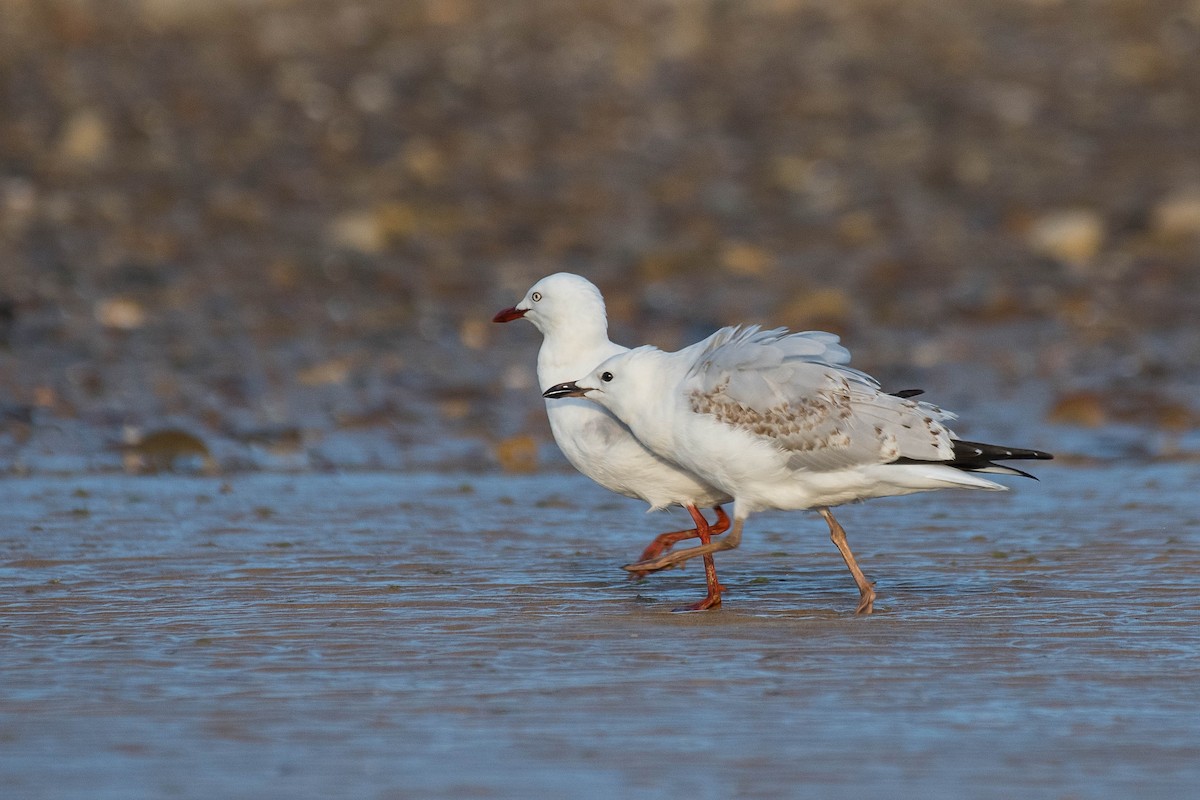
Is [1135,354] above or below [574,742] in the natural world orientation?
above

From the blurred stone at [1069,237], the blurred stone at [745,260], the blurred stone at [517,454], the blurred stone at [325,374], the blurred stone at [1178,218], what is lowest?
the blurred stone at [517,454]

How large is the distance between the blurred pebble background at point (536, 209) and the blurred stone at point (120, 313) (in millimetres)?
30

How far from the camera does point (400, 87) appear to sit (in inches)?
728

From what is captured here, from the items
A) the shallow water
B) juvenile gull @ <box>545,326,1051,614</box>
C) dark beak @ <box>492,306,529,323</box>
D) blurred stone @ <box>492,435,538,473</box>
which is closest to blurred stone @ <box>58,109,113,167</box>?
blurred stone @ <box>492,435,538,473</box>

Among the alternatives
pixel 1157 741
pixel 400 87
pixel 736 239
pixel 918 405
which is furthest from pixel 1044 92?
pixel 1157 741

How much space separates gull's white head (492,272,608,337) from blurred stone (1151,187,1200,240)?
335 inches

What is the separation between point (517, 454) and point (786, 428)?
3957 millimetres

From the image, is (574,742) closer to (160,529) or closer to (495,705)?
(495,705)

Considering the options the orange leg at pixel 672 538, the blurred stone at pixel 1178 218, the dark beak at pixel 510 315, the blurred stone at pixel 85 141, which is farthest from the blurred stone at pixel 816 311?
the blurred stone at pixel 85 141

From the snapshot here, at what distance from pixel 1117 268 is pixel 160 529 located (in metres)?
8.59

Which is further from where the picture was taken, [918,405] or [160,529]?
[160,529]

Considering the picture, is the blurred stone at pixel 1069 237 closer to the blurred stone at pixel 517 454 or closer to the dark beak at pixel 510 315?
the blurred stone at pixel 517 454

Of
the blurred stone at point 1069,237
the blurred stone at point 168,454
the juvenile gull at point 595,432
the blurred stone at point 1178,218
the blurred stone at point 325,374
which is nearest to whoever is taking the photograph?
the juvenile gull at point 595,432

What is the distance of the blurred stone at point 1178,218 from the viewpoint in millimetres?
14906
